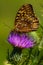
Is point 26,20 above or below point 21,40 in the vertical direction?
above

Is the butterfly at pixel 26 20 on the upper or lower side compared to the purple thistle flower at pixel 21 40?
upper

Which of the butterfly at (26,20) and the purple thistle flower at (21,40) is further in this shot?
the butterfly at (26,20)

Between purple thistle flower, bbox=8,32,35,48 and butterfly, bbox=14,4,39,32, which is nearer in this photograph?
purple thistle flower, bbox=8,32,35,48

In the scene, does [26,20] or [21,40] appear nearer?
[21,40]
